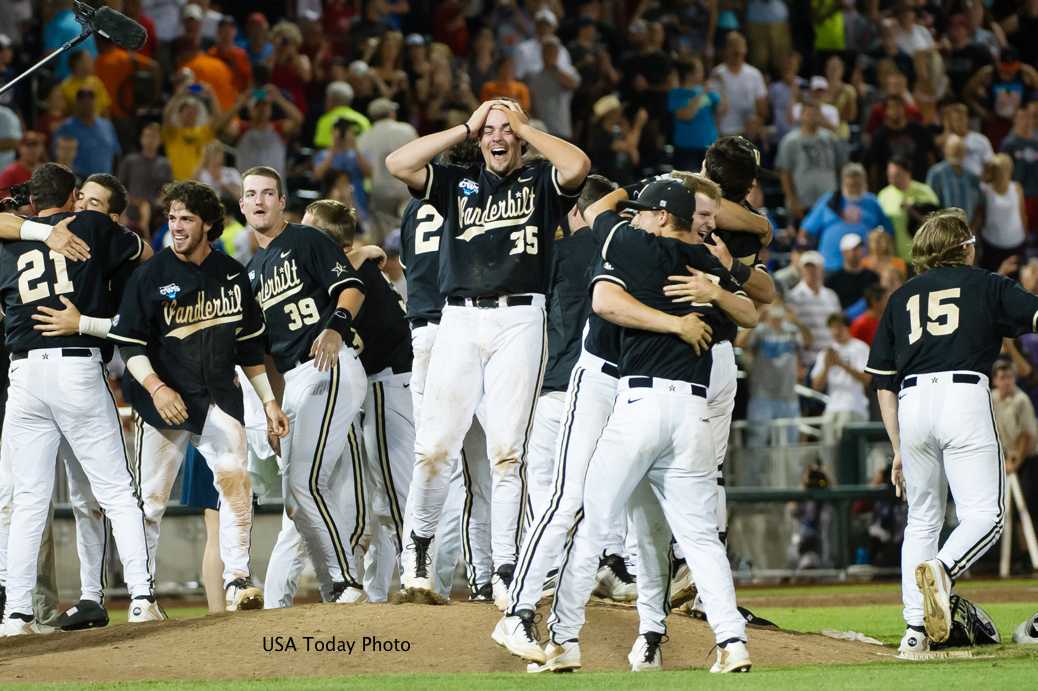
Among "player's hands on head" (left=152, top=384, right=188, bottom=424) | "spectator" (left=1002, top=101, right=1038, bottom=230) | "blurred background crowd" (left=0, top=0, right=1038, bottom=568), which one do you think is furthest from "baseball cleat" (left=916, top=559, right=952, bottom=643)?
"spectator" (left=1002, top=101, right=1038, bottom=230)

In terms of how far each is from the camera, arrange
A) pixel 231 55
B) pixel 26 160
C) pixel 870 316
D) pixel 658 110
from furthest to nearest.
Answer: pixel 658 110 < pixel 231 55 < pixel 870 316 < pixel 26 160

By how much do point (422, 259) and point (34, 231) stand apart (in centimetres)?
216

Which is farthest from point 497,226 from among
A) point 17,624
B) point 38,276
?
point 17,624

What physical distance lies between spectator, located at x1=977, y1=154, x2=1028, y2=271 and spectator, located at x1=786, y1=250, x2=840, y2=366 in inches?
121

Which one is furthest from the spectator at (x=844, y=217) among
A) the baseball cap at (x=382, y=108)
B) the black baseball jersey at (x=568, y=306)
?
the black baseball jersey at (x=568, y=306)

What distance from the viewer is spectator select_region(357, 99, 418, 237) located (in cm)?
1670

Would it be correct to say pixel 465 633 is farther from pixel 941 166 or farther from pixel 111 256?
pixel 941 166

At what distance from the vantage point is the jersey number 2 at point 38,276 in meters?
8.81

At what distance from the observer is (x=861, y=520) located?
1508 centimetres

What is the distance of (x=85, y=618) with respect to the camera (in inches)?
347

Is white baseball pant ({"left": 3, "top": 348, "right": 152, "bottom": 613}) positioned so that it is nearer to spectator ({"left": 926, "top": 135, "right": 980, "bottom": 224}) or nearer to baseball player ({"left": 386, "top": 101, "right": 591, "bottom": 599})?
baseball player ({"left": 386, "top": 101, "right": 591, "bottom": 599})

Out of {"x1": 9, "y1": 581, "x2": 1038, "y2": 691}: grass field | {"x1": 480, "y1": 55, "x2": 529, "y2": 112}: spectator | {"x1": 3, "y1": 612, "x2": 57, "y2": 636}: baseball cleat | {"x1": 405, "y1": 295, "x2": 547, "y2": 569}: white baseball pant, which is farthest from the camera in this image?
{"x1": 480, "y1": 55, "x2": 529, "y2": 112}: spectator

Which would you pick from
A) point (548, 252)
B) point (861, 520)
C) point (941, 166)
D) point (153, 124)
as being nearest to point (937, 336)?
point (548, 252)

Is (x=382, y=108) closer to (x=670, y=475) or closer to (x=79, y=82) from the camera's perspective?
(x=79, y=82)
